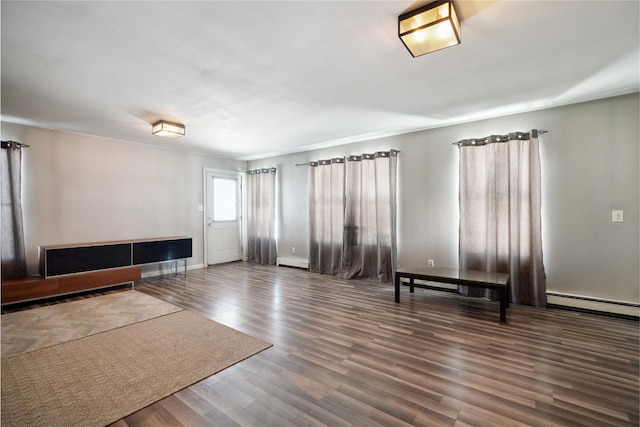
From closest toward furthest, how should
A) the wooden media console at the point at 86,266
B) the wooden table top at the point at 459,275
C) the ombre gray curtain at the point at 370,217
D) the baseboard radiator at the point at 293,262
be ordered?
the wooden table top at the point at 459,275
the wooden media console at the point at 86,266
the ombre gray curtain at the point at 370,217
the baseboard radiator at the point at 293,262

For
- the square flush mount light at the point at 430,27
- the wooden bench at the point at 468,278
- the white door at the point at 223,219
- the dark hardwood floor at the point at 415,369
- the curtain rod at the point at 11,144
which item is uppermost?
the square flush mount light at the point at 430,27

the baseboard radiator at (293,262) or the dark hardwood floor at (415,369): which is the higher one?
the baseboard radiator at (293,262)

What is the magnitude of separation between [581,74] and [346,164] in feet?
10.7

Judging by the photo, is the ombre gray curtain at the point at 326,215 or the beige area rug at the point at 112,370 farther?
the ombre gray curtain at the point at 326,215

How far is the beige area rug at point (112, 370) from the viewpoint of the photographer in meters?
1.75

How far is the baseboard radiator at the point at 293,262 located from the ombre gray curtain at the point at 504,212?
2.99 metres

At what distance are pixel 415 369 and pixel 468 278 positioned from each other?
1.62m

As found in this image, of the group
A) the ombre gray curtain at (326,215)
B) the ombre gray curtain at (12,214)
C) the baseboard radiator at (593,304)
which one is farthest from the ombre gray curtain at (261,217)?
the baseboard radiator at (593,304)

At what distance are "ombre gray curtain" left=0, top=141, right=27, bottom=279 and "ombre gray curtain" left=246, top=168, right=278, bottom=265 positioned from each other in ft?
12.4

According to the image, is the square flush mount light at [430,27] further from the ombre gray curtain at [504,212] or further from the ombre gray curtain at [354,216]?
the ombre gray curtain at [354,216]

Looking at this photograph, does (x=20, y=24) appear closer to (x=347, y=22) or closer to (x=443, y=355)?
(x=347, y=22)

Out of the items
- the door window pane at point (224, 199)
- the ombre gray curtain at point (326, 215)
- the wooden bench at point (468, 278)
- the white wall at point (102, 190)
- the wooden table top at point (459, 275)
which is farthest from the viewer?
the door window pane at point (224, 199)

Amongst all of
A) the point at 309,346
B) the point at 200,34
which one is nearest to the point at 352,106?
the point at 200,34

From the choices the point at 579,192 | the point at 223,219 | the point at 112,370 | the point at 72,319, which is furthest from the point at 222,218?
the point at 579,192
